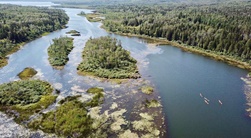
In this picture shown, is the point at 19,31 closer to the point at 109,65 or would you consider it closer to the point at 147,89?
the point at 109,65

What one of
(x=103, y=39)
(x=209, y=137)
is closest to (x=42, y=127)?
(x=209, y=137)

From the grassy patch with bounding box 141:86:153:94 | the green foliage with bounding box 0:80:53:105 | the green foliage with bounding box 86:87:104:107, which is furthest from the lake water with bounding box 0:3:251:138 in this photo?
the green foliage with bounding box 0:80:53:105

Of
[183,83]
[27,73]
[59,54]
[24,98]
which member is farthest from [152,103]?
[59,54]

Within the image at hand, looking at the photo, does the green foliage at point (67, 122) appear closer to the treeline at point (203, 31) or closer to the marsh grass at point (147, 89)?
the marsh grass at point (147, 89)

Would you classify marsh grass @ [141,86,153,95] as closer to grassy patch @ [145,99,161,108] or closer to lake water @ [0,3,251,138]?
lake water @ [0,3,251,138]

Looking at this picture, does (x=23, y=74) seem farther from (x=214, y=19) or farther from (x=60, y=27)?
(x=214, y=19)

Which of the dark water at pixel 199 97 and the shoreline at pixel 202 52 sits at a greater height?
the shoreline at pixel 202 52

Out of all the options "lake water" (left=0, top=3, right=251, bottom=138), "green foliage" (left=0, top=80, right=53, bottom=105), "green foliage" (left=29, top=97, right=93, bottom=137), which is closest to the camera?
"green foliage" (left=29, top=97, right=93, bottom=137)

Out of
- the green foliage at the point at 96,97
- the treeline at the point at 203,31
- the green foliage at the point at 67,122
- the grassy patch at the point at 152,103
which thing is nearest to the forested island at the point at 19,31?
the treeline at the point at 203,31

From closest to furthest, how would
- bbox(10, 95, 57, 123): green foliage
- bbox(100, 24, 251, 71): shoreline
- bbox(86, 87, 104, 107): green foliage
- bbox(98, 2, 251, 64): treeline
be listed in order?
bbox(10, 95, 57, 123): green foliage
bbox(86, 87, 104, 107): green foliage
bbox(100, 24, 251, 71): shoreline
bbox(98, 2, 251, 64): treeline
